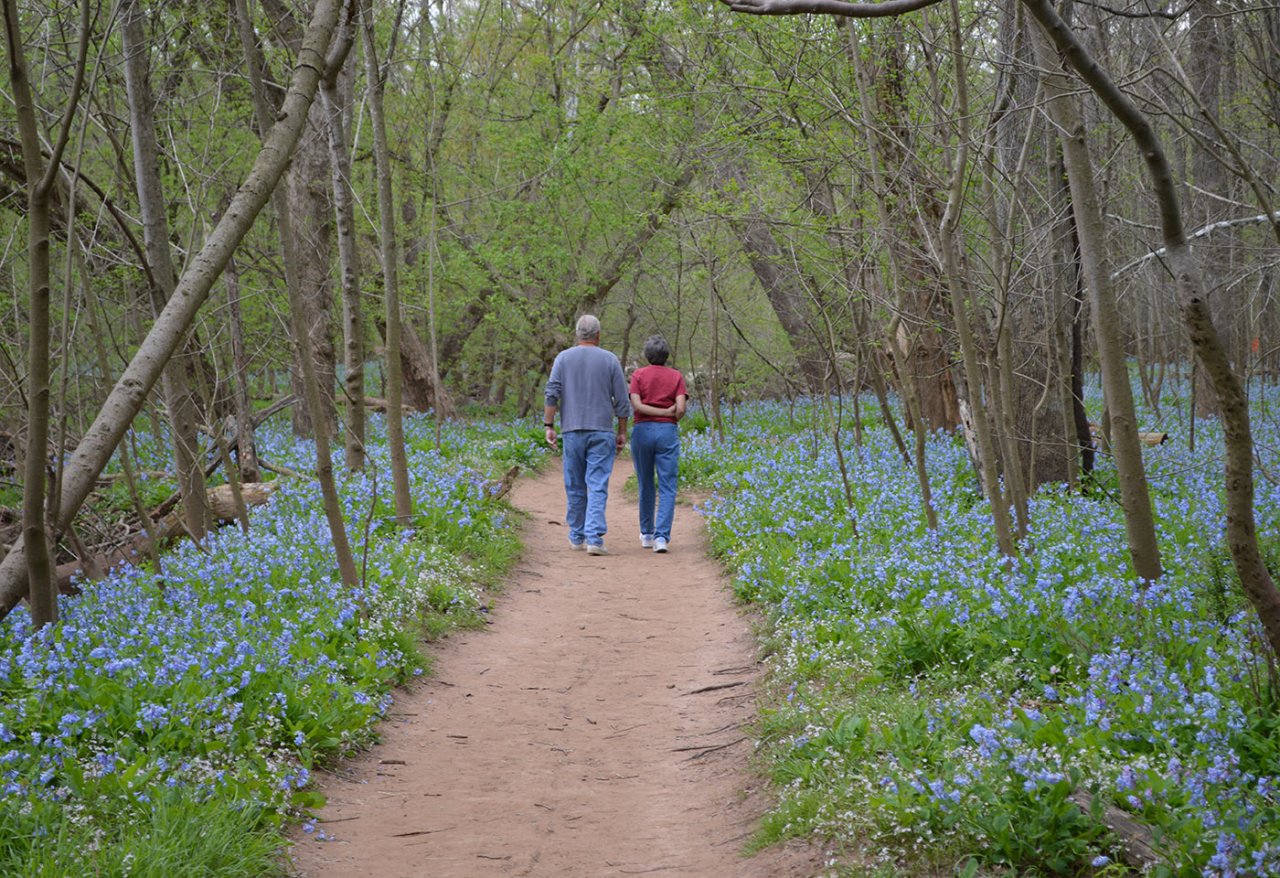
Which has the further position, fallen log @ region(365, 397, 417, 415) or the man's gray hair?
fallen log @ region(365, 397, 417, 415)

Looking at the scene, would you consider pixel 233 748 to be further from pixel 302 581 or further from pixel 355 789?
pixel 302 581

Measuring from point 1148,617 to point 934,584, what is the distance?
1316 mm

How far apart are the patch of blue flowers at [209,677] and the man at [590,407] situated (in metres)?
1.92

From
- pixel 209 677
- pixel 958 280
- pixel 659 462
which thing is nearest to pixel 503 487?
pixel 659 462

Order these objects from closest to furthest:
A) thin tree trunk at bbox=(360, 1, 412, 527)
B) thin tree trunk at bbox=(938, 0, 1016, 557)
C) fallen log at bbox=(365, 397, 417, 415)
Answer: thin tree trunk at bbox=(938, 0, 1016, 557) < thin tree trunk at bbox=(360, 1, 412, 527) < fallen log at bbox=(365, 397, 417, 415)

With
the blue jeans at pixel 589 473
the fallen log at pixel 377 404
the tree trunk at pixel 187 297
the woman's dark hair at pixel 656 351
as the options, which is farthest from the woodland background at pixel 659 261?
the woman's dark hair at pixel 656 351

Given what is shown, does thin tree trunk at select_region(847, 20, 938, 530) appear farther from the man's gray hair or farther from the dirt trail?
the man's gray hair

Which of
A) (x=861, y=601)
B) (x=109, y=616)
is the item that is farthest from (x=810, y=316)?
(x=109, y=616)

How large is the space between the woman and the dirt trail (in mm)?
1634

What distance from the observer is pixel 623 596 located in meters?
8.60

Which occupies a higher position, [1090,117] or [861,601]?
[1090,117]

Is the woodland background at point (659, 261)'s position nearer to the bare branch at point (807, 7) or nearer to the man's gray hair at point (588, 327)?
the bare branch at point (807, 7)

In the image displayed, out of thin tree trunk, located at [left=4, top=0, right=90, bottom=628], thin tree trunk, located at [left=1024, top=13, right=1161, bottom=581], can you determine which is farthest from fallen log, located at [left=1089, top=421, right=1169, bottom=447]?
thin tree trunk, located at [left=4, top=0, right=90, bottom=628]

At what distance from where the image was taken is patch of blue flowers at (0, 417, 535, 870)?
12.9 feet
